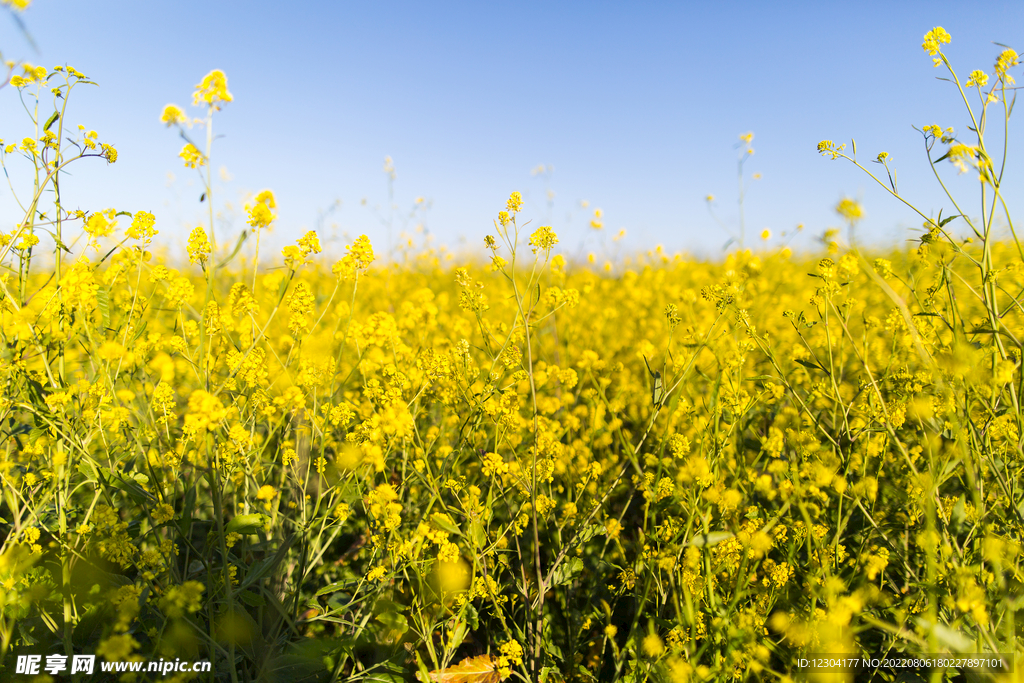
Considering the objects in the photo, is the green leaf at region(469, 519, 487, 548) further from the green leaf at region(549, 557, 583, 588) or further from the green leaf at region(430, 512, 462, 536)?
the green leaf at region(549, 557, 583, 588)

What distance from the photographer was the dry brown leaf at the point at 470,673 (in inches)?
56.2

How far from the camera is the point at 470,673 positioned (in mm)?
1454

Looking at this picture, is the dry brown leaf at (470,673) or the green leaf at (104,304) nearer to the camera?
the dry brown leaf at (470,673)

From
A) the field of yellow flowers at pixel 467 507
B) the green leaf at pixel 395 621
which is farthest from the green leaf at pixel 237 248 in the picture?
the green leaf at pixel 395 621

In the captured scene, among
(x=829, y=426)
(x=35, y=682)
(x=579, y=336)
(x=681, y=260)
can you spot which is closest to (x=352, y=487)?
(x=35, y=682)

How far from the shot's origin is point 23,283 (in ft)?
4.77

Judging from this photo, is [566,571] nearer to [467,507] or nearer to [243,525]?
[467,507]

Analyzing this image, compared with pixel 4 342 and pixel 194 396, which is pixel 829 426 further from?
pixel 4 342

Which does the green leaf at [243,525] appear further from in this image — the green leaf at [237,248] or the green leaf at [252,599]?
the green leaf at [237,248]

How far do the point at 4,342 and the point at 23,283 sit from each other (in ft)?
0.62

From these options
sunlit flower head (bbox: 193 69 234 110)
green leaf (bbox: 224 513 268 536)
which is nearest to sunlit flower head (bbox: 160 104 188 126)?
sunlit flower head (bbox: 193 69 234 110)

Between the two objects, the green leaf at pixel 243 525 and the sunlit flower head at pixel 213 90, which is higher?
the sunlit flower head at pixel 213 90

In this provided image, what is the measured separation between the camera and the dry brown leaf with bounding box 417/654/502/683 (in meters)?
1.43

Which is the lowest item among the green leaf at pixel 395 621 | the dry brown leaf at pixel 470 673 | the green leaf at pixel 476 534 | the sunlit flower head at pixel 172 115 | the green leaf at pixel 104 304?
the dry brown leaf at pixel 470 673
